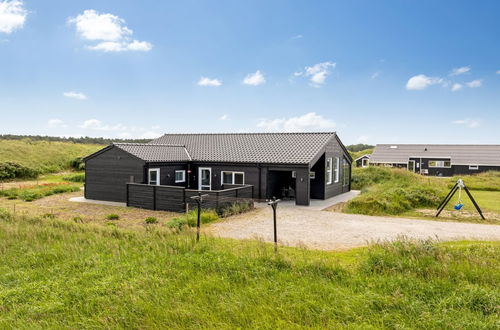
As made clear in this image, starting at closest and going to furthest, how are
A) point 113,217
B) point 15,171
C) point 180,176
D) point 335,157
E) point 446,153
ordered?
1. point 113,217
2. point 180,176
3. point 335,157
4. point 15,171
5. point 446,153

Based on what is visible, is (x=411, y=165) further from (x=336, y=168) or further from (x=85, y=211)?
(x=85, y=211)

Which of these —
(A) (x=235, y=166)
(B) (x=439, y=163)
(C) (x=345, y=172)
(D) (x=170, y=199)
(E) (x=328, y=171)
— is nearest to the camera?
(D) (x=170, y=199)

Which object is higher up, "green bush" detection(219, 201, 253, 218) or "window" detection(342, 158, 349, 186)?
"window" detection(342, 158, 349, 186)

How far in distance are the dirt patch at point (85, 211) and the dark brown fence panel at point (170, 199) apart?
35cm

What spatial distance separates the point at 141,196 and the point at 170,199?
1922mm

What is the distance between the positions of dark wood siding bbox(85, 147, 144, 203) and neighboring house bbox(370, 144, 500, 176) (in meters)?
37.5

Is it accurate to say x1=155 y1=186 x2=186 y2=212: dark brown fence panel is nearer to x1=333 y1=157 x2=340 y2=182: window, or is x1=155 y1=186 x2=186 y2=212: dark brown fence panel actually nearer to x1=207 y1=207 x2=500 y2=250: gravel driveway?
x1=207 y1=207 x2=500 y2=250: gravel driveway

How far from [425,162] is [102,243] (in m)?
46.2

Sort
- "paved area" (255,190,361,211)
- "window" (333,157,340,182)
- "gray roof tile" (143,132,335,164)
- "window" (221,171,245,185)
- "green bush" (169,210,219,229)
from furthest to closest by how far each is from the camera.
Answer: "window" (333,157,340,182), "window" (221,171,245,185), "gray roof tile" (143,132,335,164), "paved area" (255,190,361,211), "green bush" (169,210,219,229)

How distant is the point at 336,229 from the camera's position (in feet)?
37.2

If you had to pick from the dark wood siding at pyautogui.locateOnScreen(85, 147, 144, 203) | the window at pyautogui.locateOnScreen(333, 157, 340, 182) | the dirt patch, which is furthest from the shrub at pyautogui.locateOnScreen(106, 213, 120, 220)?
the window at pyautogui.locateOnScreen(333, 157, 340, 182)

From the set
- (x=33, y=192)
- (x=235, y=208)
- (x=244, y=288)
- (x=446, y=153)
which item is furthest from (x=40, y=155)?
(x=446, y=153)

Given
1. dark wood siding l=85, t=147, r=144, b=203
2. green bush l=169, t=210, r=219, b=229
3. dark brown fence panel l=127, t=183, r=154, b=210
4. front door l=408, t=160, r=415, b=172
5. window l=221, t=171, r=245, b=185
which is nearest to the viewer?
green bush l=169, t=210, r=219, b=229

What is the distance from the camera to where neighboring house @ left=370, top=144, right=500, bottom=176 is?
4272cm
